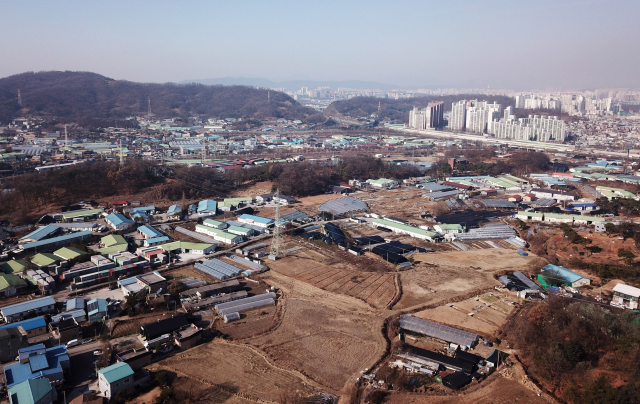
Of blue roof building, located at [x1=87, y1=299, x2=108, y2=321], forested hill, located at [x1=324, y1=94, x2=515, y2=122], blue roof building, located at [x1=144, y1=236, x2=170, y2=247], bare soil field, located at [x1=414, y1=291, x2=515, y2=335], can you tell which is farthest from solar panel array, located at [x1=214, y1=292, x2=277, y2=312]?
forested hill, located at [x1=324, y1=94, x2=515, y2=122]

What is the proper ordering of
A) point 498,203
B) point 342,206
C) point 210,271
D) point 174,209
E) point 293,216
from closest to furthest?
1. point 210,271
2. point 293,216
3. point 174,209
4. point 342,206
5. point 498,203

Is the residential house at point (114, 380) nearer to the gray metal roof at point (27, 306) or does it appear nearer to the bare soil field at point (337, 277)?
the gray metal roof at point (27, 306)

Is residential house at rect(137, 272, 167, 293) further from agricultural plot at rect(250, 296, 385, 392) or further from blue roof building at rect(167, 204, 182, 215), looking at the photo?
blue roof building at rect(167, 204, 182, 215)

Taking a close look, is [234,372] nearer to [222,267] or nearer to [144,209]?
[222,267]

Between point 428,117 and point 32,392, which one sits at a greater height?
point 428,117

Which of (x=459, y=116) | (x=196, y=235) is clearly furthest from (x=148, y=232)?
(x=459, y=116)

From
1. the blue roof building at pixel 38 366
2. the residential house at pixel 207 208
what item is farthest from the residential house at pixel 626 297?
the residential house at pixel 207 208

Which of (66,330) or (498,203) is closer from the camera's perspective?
(66,330)
